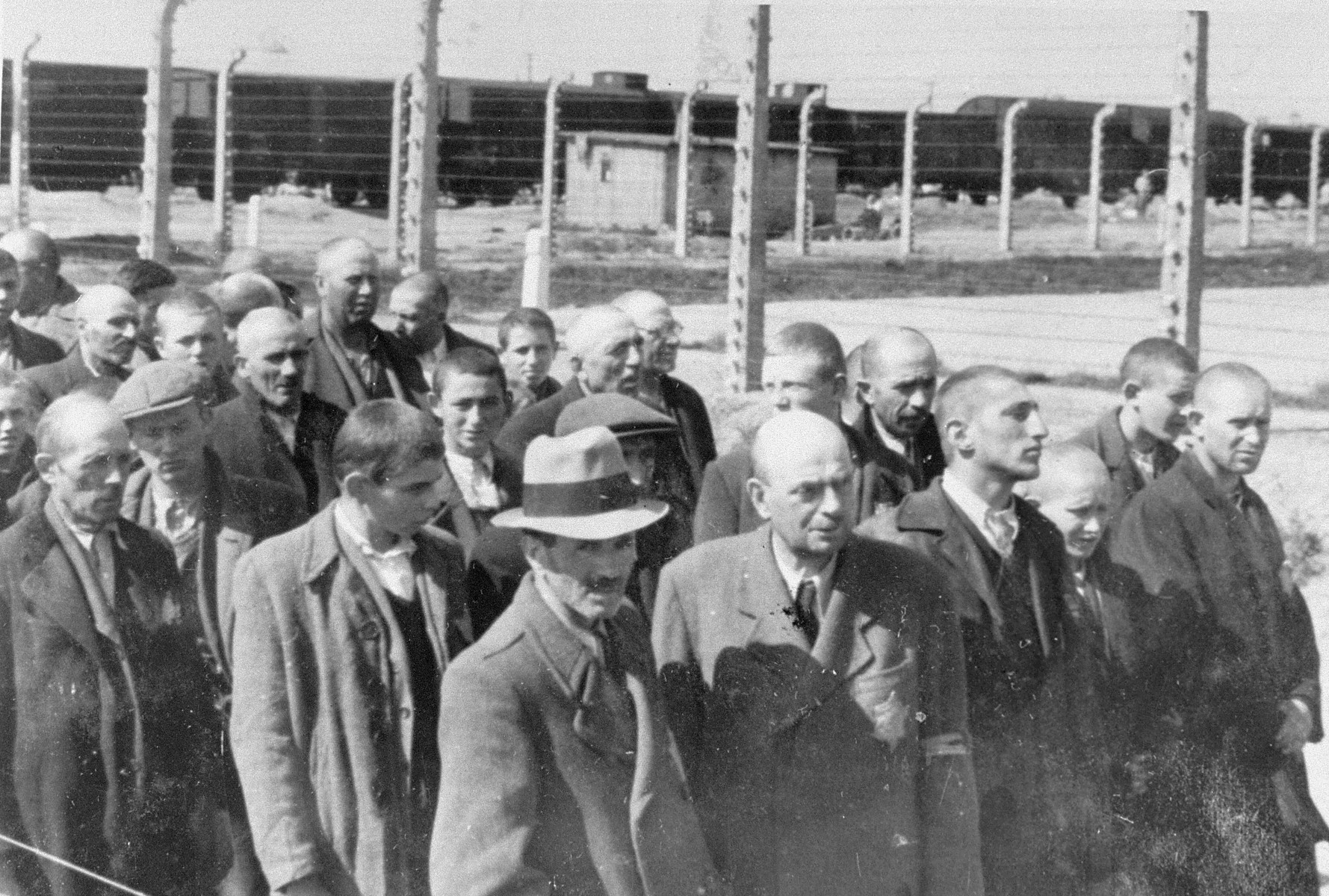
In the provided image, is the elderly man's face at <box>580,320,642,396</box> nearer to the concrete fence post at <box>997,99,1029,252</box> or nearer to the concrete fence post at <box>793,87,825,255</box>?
the concrete fence post at <box>793,87,825,255</box>

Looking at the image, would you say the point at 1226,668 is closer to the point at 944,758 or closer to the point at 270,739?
the point at 944,758

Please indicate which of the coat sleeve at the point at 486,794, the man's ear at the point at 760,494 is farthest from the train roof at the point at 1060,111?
the coat sleeve at the point at 486,794

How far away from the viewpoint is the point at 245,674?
3.92m

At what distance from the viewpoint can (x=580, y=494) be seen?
11.9ft

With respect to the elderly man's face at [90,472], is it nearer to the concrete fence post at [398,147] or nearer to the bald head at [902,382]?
the bald head at [902,382]

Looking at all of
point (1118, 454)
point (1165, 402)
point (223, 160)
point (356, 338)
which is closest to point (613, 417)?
point (1118, 454)

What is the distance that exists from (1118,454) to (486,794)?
268 centimetres

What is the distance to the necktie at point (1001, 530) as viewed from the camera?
428 centimetres

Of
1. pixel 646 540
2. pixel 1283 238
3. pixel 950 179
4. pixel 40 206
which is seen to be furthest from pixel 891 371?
pixel 950 179

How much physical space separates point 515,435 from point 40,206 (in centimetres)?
1249

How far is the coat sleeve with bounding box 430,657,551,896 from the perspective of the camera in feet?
11.0

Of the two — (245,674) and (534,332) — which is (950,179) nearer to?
(534,332)

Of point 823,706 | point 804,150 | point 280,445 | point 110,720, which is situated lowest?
point 110,720

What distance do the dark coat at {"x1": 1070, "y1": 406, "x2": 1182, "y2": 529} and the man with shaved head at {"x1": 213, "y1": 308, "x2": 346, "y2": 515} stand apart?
2127mm
